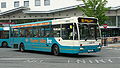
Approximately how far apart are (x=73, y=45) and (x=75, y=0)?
2994 cm

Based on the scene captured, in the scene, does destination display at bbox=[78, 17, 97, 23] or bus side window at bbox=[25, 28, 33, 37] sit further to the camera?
bus side window at bbox=[25, 28, 33, 37]

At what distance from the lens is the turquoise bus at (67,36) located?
657 inches

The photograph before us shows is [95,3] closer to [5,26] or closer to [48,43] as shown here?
[5,26]

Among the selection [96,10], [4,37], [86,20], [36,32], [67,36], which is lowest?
[4,37]

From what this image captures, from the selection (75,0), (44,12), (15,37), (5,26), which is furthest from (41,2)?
(15,37)

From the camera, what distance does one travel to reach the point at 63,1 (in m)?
46.8

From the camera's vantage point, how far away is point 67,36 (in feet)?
56.7

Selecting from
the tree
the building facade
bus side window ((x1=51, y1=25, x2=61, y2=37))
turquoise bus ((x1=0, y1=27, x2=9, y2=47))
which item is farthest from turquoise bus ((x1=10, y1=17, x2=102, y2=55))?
the building facade

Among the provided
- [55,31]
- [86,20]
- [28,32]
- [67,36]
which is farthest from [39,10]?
[86,20]

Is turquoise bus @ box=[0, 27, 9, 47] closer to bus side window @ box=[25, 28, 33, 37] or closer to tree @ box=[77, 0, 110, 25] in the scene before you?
bus side window @ box=[25, 28, 33, 37]

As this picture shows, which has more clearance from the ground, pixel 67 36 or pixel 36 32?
pixel 36 32

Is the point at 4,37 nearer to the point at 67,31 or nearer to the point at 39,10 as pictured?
the point at 67,31

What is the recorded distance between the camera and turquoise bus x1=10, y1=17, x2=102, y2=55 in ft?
54.7

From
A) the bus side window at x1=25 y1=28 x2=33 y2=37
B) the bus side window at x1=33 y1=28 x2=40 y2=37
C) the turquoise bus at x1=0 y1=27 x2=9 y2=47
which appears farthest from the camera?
the turquoise bus at x1=0 y1=27 x2=9 y2=47
